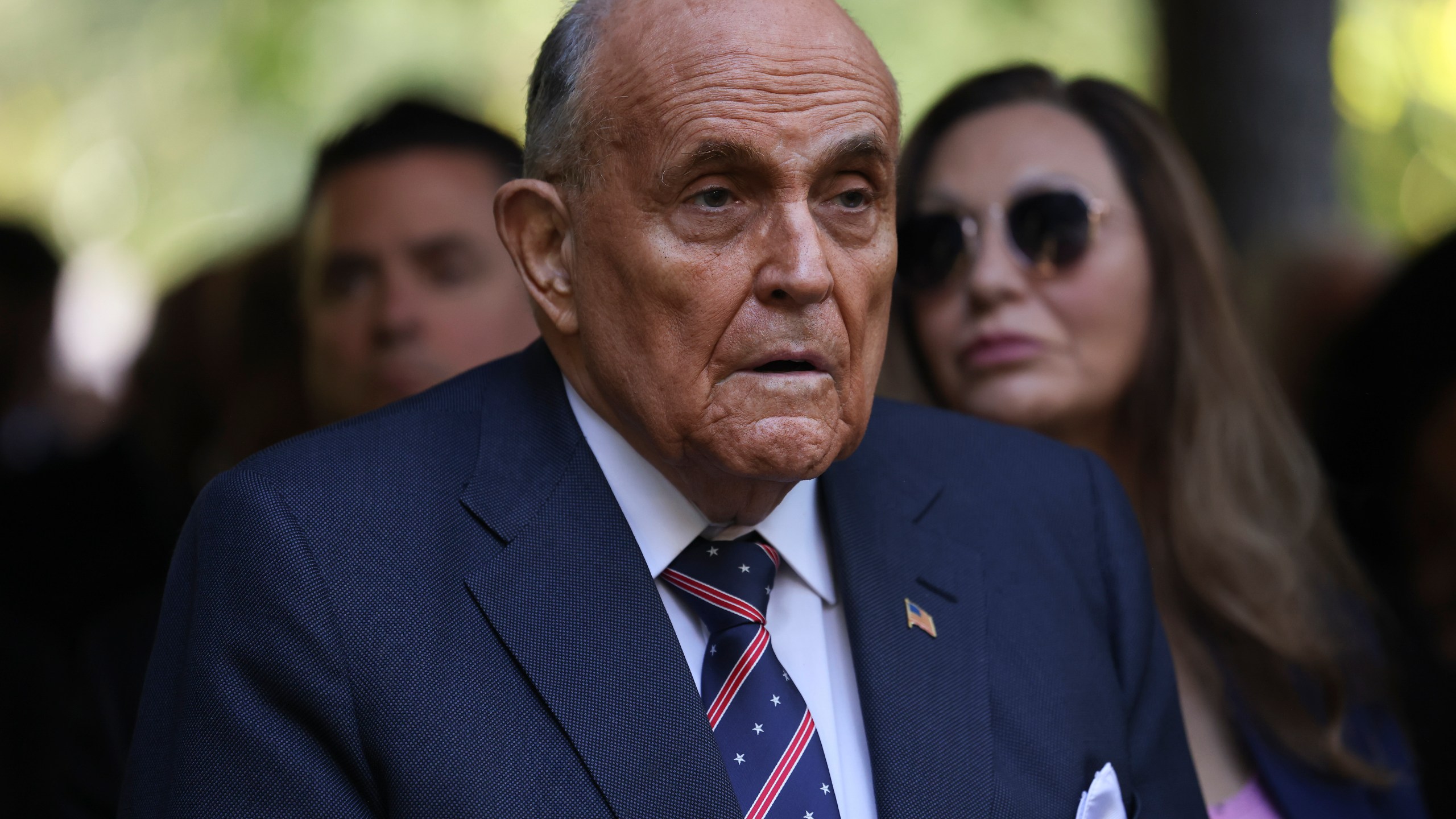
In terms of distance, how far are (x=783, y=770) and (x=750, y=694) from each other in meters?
0.12

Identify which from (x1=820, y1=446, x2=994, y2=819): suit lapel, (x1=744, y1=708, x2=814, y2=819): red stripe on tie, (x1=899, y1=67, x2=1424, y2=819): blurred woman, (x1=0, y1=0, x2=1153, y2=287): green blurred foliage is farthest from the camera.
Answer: (x1=0, y1=0, x2=1153, y2=287): green blurred foliage

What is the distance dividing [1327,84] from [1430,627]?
2290mm

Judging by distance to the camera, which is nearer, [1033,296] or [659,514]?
[659,514]

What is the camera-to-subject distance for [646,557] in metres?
2.05

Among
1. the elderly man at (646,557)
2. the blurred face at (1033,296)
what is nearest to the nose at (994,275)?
the blurred face at (1033,296)

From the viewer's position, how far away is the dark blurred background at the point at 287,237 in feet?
12.1

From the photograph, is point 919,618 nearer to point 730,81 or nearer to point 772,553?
point 772,553

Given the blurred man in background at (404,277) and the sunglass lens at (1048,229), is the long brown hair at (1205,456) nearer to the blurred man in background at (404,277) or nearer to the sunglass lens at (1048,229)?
the sunglass lens at (1048,229)

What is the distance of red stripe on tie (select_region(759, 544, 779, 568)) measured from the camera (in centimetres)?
211

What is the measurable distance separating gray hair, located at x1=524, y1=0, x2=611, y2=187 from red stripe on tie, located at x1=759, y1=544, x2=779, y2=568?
658 mm

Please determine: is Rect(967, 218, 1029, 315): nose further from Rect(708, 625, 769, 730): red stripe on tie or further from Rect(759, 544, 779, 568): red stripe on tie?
Rect(708, 625, 769, 730): red stripe on tie

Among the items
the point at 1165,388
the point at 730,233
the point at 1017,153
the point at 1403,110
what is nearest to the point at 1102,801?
the point at 730,233

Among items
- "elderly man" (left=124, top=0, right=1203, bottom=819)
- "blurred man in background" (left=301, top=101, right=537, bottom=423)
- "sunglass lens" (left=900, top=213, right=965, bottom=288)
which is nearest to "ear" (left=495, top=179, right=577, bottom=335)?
"elderly man" (left=124, top=0, right=1203, bottom=819)

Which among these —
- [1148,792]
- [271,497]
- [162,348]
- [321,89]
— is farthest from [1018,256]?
[321,89]
